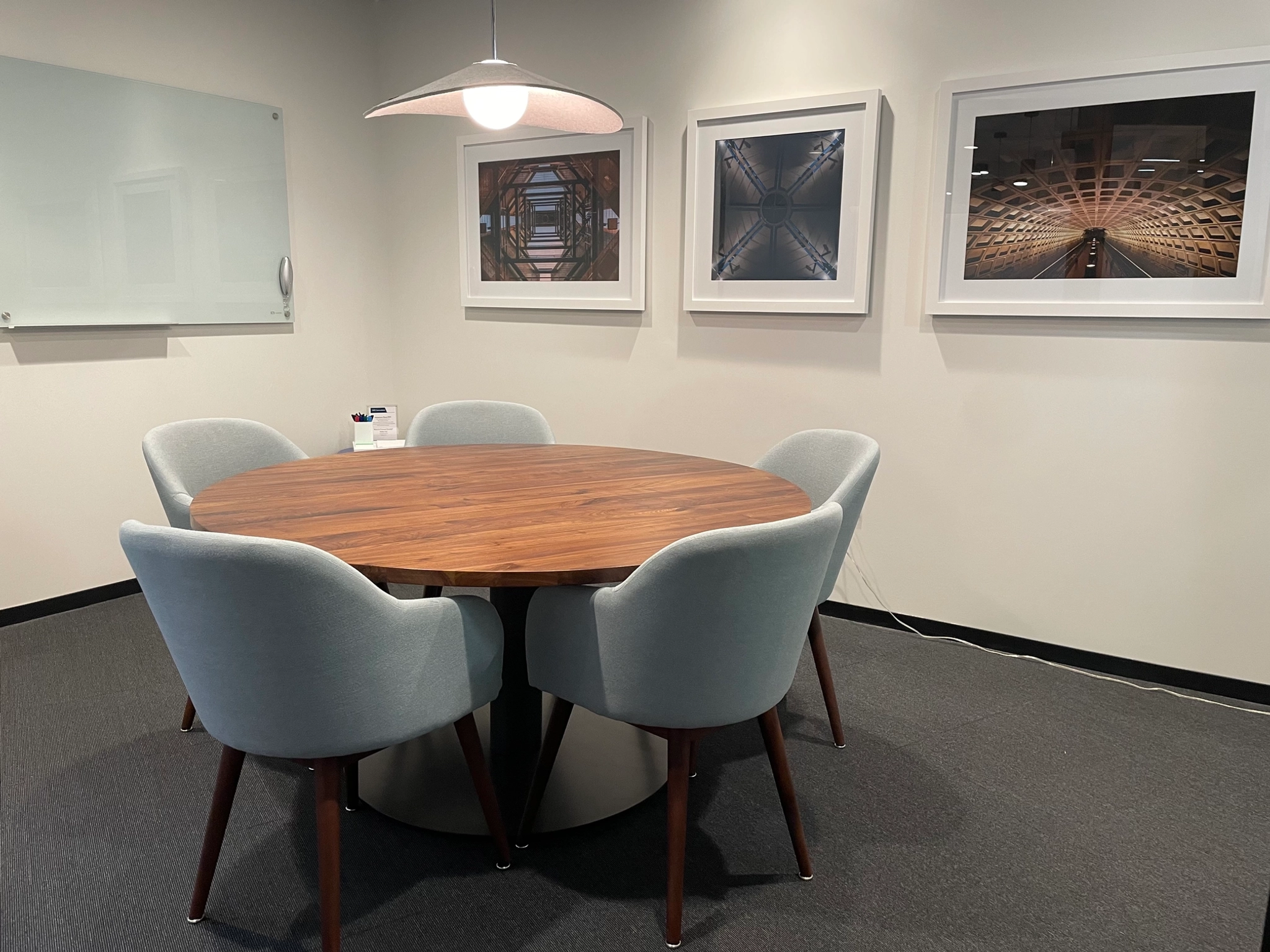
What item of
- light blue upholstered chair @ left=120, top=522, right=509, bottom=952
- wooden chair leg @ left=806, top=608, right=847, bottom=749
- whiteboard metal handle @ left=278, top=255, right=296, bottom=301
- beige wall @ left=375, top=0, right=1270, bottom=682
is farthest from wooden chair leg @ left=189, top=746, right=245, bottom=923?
whiteboard metal handle @ left=278, top=255, right=296, bottom=301

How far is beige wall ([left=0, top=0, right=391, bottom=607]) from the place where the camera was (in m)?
3.22

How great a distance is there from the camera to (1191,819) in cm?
210

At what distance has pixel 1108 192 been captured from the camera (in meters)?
2.78

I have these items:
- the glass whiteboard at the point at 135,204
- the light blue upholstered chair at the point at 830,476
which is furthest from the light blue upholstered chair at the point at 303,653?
the glass whiteboard at the point at 135,204

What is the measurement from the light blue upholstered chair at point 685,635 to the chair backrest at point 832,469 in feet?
1.78

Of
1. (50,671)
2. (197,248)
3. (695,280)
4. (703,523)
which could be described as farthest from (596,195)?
(50,671)

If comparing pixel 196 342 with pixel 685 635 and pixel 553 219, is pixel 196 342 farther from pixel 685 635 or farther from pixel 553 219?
pixel 685 635

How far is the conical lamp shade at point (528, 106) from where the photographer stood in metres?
2.09

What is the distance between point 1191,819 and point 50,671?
3315 mm

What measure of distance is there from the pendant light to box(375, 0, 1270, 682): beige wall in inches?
46.8

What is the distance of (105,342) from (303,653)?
8.72 feet

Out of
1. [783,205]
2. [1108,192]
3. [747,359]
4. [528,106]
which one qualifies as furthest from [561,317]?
[1108,192]

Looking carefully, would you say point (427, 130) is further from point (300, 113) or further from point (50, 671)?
point (50, 671)

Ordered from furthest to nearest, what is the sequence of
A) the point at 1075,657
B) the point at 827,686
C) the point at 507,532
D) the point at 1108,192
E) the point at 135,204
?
1. the point at 135,204
2. the point at 1075,657
3. the point at 1108,192
4. the point at 827,686
5. the point at 507,532
